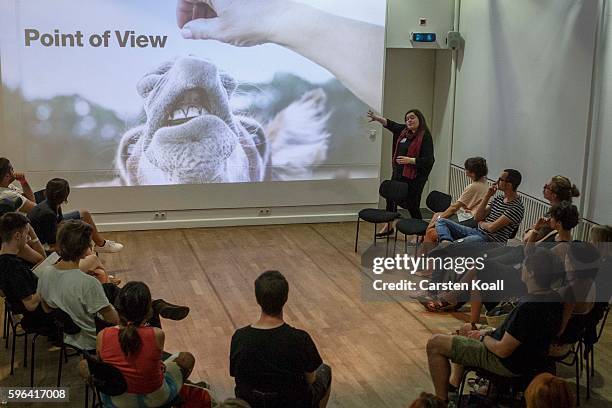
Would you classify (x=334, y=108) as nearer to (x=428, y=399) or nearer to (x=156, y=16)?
(x=156, y=16)

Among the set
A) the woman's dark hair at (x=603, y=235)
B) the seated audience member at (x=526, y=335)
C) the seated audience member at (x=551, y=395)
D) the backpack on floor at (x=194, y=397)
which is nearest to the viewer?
the seated audience member at (x=551, y=395)

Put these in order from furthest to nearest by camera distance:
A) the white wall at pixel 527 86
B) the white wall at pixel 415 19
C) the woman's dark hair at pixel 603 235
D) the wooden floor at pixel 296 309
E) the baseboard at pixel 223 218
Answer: the white wall at pixel 415 19 < the baseboard at pixel 223 218 < the white wall at pixel 527 86 < the wooden floor at pixel 296 309 < the woman's dark hair at pixel 603 235

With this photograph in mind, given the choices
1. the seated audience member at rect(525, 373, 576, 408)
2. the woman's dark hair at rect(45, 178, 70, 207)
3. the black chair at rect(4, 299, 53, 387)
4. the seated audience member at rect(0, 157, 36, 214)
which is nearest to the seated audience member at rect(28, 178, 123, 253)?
the woman's dark hair at rect(45, 178, 70, 207)

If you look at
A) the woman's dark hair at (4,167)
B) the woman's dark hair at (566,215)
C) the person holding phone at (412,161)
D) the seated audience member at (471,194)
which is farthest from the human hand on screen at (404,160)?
the woman's dark hair at (4,167)

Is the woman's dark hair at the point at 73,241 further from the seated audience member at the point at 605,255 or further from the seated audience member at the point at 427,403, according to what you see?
the seated audience member at the point at 605,255

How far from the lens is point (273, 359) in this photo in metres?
3.64

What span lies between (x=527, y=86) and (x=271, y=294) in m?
5.05

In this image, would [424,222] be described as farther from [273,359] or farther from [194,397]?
[273,359]

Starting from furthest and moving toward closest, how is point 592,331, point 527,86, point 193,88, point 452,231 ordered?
point 193,88 < point 527,86 < point 452,231 < point 592,331

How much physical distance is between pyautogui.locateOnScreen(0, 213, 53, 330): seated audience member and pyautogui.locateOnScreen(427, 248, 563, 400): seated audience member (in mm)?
2405

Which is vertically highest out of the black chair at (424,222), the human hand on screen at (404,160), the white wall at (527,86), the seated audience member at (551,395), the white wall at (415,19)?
the white wall at (415,19)

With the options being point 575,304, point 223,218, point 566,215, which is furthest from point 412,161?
point 575,304

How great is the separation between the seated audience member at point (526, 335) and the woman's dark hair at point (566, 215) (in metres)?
1.29

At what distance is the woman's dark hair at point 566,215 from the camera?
5.36m
